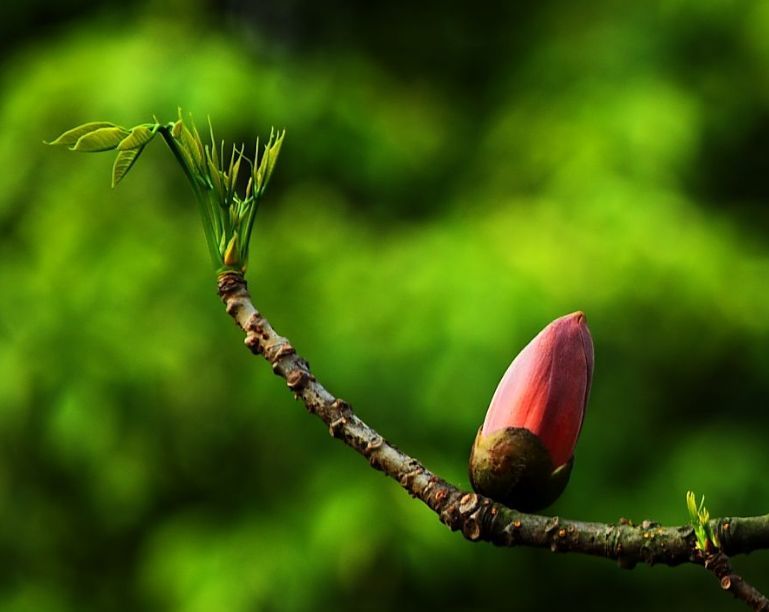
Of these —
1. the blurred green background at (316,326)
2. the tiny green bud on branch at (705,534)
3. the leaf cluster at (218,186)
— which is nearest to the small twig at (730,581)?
the tiny green bud on branch at (705,534)

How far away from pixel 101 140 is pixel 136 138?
0.01 meters

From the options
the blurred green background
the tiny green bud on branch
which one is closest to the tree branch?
the tiny green bud on branch

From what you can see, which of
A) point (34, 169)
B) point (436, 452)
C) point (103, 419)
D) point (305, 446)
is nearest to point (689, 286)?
point (436, 452)

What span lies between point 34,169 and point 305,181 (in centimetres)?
73

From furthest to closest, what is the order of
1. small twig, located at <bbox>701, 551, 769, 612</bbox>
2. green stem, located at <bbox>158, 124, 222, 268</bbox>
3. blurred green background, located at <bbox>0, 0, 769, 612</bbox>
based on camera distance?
blurred green background, located at <bbox>0, 0, 769, 612</bbox> → green stem, located at <bbox>158, 124, 222, 268</bbox> → small twig, located at <bbox>701, 551, 769, 612</bbox>

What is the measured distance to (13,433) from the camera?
321 cm

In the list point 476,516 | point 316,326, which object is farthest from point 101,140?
point 316,326

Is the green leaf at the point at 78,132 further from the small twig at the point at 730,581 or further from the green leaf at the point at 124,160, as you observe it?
the small twig at the point at 730,581

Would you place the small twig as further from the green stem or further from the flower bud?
the green stem

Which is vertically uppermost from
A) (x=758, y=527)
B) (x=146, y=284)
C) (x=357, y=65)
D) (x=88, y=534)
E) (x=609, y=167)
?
(x=357, y=65)

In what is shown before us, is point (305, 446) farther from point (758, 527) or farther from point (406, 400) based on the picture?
point (758, 527)

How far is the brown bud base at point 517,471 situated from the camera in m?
0.52

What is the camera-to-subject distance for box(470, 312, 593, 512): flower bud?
20.6 inches

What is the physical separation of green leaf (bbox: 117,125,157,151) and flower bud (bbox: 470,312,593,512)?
185mm
